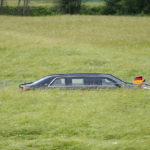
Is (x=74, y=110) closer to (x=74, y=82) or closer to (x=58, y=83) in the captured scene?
(x=74, y=82)

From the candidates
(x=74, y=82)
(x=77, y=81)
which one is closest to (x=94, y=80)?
(x=77, y=81)

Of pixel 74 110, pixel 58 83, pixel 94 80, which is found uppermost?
pixel 94 80

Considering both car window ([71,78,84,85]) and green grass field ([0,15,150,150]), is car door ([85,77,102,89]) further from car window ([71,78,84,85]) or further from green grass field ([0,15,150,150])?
green grass field ([0,15,150,150])

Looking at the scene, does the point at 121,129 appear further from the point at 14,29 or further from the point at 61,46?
the point at 14,29

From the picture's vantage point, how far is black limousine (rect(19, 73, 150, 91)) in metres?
18.7

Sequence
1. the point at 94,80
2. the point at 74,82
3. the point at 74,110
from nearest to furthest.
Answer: the point at 74,110
the point at 94,80
the point at 74,82

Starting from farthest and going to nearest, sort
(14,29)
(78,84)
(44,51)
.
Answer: (14,29)
(44,51)
(78,84)

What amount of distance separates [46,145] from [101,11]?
82.1 meters

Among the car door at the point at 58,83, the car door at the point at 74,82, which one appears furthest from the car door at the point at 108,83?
the car door at the point at 58,83

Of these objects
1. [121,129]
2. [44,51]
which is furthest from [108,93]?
[44,51]

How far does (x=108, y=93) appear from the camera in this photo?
58.6ft

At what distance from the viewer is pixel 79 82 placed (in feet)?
61.9

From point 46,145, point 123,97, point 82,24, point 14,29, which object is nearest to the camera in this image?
point 46,145

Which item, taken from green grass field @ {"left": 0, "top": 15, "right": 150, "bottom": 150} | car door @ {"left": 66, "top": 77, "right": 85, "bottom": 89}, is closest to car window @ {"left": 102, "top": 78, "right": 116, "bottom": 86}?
green grass field @ {"left": 0, "top": 15, "right": 150, "bottom": 150}
